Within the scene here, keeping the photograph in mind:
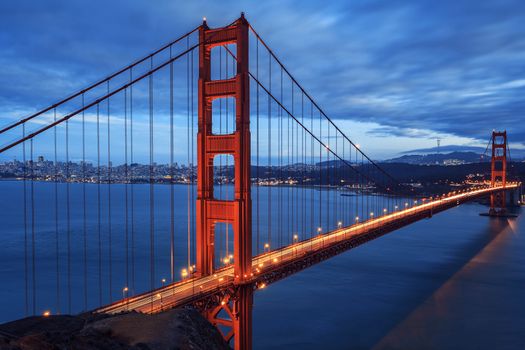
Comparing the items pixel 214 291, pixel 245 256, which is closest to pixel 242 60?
pixel 245 256

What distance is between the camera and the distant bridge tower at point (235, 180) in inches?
548

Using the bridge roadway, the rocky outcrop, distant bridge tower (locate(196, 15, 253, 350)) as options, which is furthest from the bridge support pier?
the rocky outcrop

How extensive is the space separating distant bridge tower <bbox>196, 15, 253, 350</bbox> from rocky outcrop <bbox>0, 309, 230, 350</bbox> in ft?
11.9

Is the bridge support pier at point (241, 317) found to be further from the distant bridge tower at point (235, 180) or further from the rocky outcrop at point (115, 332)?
the rocky outcrop at point (115, 332)

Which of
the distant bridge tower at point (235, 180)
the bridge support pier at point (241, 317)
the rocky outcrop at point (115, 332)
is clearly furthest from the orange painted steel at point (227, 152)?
the rocky outcrop at point (115, 332)

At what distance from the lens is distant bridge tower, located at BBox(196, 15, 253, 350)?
1393 cm

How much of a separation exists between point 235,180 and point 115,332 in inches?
264

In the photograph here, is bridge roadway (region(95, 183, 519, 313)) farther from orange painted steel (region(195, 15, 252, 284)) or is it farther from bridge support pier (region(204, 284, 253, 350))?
orange painted steel (region(195, 15, 252, 284))

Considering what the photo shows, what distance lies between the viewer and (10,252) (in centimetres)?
3491

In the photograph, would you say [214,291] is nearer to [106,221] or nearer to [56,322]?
[56,322]

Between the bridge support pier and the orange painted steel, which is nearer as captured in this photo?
the bridge support pier

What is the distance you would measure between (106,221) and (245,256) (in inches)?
1746

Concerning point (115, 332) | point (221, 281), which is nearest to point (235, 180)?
point (221, 281)

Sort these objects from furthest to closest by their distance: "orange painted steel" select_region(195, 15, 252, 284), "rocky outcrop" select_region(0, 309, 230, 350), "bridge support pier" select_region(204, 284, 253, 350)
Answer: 1. "orange painted steel" select_region(195, 15, 252, 284)
2. "bridge support pier" select_region(204, 284, 253, 350)
3. "rocky outcrop" select_region(0, 309, 230, 350)
